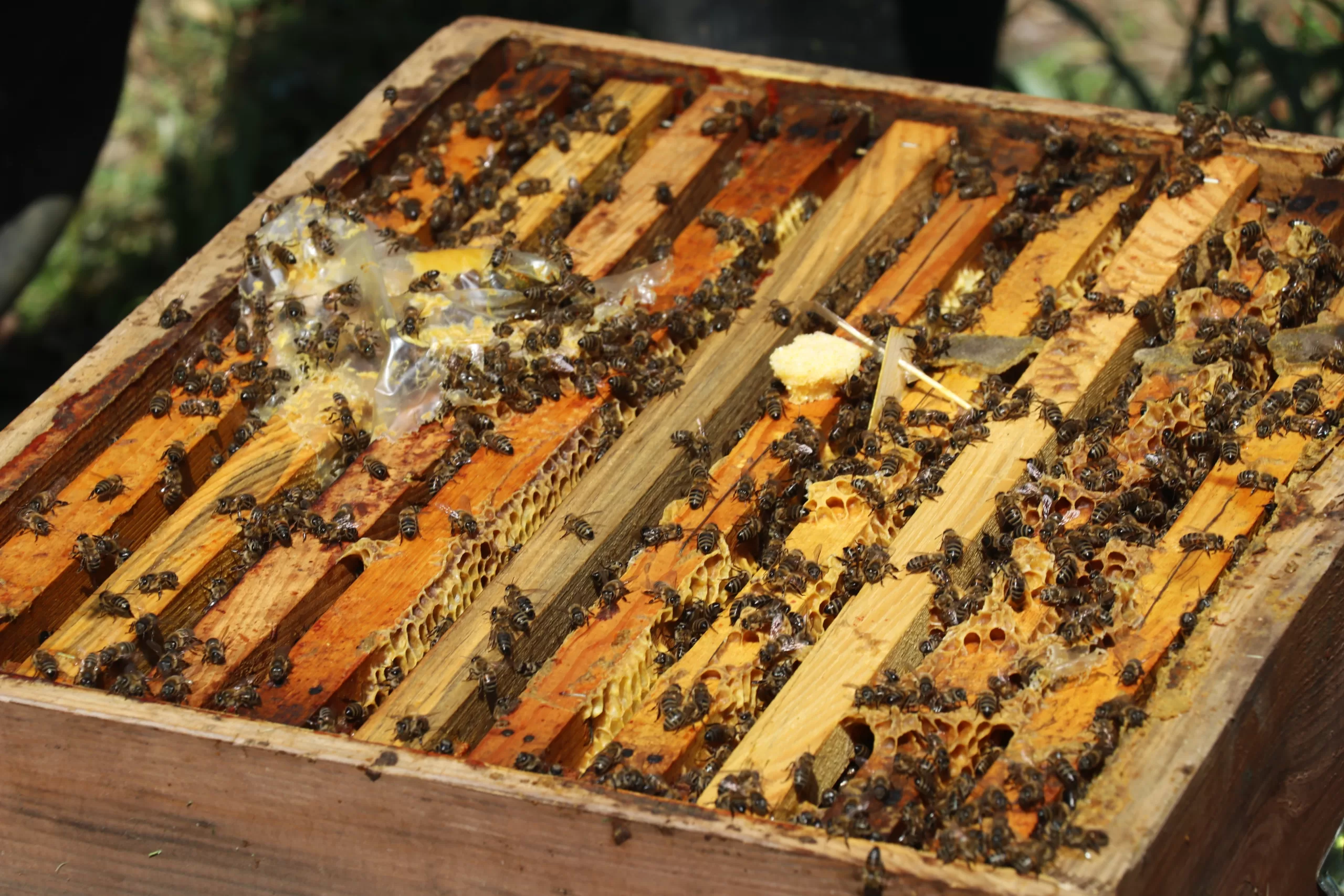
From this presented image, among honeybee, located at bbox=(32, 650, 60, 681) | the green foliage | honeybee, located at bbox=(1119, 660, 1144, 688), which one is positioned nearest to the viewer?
honeybee, located at bbox=(1119, 660, 1144, 688)

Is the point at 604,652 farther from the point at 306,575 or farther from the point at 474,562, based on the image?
the point at 306,575

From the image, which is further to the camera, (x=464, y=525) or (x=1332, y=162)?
(x=1332, y=162)

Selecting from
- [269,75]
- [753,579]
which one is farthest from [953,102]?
[269,75]

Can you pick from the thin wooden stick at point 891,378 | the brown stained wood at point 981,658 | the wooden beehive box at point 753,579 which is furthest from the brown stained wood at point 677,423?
the brown stained wood at point 981,658

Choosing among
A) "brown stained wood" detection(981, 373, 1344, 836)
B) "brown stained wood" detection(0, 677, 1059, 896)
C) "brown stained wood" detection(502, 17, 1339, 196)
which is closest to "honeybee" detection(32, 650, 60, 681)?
"brown stained wood" detection(0, 677, 1059, 896)

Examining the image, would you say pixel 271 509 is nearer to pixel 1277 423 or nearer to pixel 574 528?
pixel 574 528

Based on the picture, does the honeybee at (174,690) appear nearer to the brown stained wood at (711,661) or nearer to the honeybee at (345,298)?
the brown stained wood at (711,661)

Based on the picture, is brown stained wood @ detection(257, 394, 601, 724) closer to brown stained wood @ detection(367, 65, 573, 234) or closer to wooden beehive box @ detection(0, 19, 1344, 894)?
wooden beehive box @ detection(0, 19, 1344, 894)
